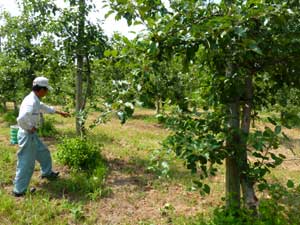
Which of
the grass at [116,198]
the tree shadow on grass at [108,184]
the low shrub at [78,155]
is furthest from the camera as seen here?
the low shrub at [78,155]

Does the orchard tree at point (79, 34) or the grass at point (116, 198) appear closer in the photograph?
the grass at point (116, 198)

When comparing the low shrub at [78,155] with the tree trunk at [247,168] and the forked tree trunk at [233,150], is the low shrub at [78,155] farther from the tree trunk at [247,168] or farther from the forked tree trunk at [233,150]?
the tree trunk at [247,168]

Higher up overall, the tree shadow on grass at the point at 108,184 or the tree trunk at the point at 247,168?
the tree trunk at the point at 247,168

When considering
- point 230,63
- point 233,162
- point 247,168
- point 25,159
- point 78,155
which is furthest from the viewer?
point 78,155

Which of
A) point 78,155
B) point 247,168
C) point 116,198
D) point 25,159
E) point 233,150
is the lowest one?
point 116,198

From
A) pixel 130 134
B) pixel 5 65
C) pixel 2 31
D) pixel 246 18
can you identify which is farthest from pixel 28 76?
pixel 246 18

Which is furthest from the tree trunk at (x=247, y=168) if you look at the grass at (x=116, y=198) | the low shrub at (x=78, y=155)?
the low shrub at (x=78, y=155)

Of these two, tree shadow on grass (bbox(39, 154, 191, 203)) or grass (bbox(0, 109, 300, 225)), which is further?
tree shadow on grass (bbox(39, 154, 191, 203))

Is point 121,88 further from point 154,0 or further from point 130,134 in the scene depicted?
point 130,134

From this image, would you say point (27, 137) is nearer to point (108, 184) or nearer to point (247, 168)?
point (108, 184)

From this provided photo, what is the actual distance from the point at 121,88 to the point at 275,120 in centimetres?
144

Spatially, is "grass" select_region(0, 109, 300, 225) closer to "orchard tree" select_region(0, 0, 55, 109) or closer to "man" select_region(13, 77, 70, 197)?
"man" select_region(13, 77, 70, 197)

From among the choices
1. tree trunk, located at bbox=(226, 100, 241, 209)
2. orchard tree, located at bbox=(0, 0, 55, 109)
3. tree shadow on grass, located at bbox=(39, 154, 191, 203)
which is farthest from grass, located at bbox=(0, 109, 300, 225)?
orchard tree, located at bbox=(0, 0, 55, 109)

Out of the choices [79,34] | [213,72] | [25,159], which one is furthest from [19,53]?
[213,72]
